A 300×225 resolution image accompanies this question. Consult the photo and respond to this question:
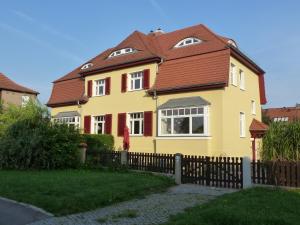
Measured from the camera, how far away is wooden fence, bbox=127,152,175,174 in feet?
48.1

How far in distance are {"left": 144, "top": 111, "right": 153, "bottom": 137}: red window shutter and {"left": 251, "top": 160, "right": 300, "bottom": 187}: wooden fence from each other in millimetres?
11220

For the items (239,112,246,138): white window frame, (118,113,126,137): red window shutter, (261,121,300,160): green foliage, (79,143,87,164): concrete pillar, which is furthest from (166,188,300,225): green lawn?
(118,113,126,137): red window shutter

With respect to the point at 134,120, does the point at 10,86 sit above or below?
above

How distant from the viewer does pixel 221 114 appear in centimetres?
1967

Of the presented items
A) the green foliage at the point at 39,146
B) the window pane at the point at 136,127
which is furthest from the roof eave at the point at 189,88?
the green foliage at the point at 39,146

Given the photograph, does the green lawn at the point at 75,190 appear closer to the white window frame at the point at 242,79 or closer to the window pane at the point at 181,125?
the window pane at the point at 181,125

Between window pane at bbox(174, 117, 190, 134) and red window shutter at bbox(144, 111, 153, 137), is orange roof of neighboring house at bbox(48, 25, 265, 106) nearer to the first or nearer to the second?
red window shutter at bbox(144, 111, 153, 137)

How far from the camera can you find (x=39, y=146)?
16156mm

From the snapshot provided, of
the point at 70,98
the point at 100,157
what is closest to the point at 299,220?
the point at 100,157

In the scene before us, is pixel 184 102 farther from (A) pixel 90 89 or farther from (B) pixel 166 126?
(A) pixel 90 89

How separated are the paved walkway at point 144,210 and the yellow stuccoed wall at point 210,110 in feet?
27.9

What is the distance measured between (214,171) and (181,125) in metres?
8.33

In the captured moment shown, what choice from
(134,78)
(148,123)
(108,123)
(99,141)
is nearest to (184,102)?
(148,123)

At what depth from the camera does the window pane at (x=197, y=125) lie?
20.1m
